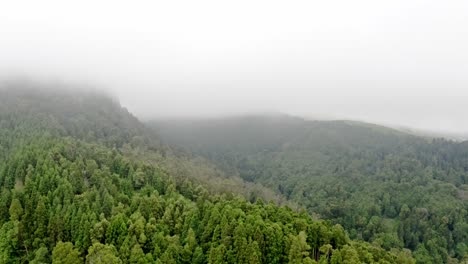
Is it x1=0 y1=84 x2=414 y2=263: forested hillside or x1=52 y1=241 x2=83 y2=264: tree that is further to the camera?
x1=0 y1=84 x2=414 y2=263: forested hillside

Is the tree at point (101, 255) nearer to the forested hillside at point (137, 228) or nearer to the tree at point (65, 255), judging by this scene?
the forested hillside at point (137, 228)

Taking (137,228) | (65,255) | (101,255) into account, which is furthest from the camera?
(137,228)

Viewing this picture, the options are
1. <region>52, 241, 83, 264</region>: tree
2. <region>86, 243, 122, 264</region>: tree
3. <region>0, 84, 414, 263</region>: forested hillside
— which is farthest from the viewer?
<region>0, 84, 414, 263</region>: forested hillside

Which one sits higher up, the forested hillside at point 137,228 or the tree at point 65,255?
the forested hillside at point 137,228

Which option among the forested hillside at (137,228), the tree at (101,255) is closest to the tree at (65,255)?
the forested hillside at (137,228)

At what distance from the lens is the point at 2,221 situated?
103m

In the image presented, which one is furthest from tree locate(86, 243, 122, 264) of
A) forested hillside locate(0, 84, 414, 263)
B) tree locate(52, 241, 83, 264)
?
tree locate(52, 241, 83, 264)

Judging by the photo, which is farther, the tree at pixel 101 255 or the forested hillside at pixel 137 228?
the forested hillside at pixel 137 228

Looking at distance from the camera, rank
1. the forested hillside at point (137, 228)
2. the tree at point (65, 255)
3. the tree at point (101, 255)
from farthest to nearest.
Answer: the forested hillside at point (137, 228) < the tree at point (65, 255) < the tree at point (101, 255)

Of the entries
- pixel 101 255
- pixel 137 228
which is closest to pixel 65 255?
pixel 101 255

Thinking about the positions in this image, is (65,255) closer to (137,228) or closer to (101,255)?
(101,255)

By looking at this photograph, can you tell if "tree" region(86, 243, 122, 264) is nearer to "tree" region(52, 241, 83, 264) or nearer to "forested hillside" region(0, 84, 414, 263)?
"forested hillside" region(0, 84, 414, 263)

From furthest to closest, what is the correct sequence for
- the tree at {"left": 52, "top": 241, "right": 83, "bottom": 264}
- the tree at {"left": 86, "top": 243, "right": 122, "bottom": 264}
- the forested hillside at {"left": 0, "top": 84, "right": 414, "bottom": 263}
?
the forested hillside at {"left": 0, "top": 84, "right": 414, "bottom": 263}
the tree at {"left": 52, "top": 241, "right": 83, "bottom": 264}
the tree at {"left": 86, "top": 243, "right": 122, "bottom": 264}

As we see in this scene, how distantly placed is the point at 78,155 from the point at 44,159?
1465 centimetres
